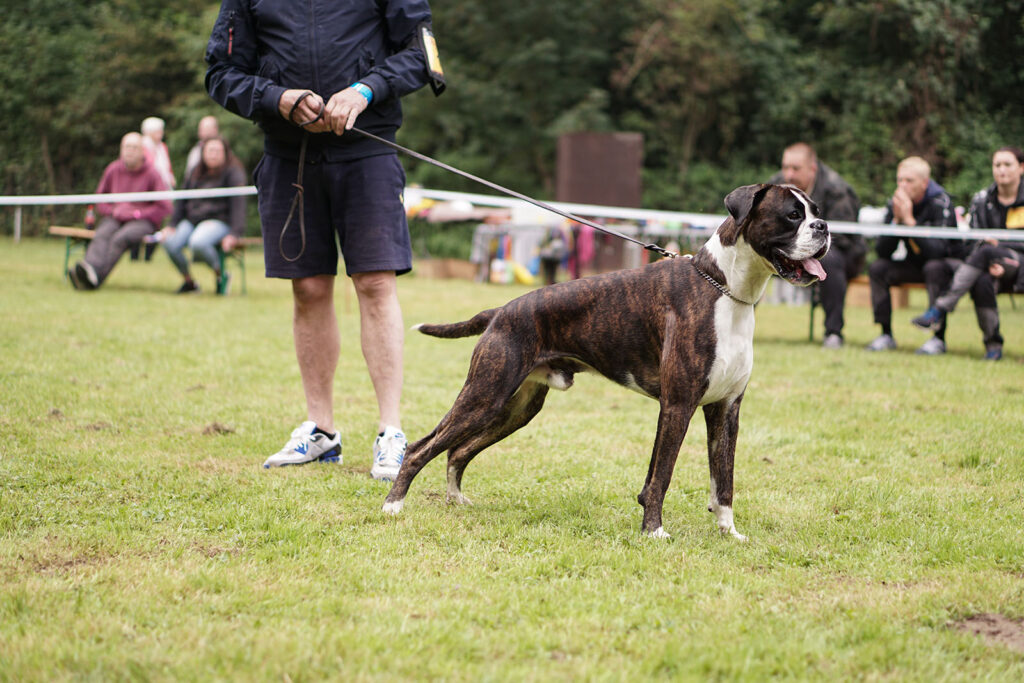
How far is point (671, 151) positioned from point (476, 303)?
14.1 meters

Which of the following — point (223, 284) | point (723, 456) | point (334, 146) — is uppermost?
point (334, 146)

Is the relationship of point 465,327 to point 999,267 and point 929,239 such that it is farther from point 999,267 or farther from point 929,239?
point 929,239

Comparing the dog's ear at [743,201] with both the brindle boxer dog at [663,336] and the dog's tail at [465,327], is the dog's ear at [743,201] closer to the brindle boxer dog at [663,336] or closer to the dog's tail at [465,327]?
the brindle boxer dog at [663,336]

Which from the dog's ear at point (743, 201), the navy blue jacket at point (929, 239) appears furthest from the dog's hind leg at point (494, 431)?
the navy blue jacket at point (929, 239)

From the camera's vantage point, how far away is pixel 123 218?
37.8ft

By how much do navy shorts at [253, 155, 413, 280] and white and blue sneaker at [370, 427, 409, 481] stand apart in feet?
2.29

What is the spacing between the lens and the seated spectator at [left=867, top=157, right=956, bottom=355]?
8734mm

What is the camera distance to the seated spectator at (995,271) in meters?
8.04

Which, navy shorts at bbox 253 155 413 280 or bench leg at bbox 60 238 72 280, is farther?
bench leg at bbox 60 238 72 280

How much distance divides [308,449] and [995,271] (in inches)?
236

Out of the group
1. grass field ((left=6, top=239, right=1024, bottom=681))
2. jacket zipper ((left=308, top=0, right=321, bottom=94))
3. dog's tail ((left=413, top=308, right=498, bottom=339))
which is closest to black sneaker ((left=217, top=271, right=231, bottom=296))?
grass field ((left=6, top=239, right=1024, bottom=681))

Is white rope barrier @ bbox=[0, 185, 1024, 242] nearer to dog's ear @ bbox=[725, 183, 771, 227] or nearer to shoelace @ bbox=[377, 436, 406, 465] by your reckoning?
shoelace @ bbox=[377, 436, 406, 465]

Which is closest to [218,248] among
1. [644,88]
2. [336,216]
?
[336,216]

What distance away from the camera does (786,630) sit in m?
2.61
